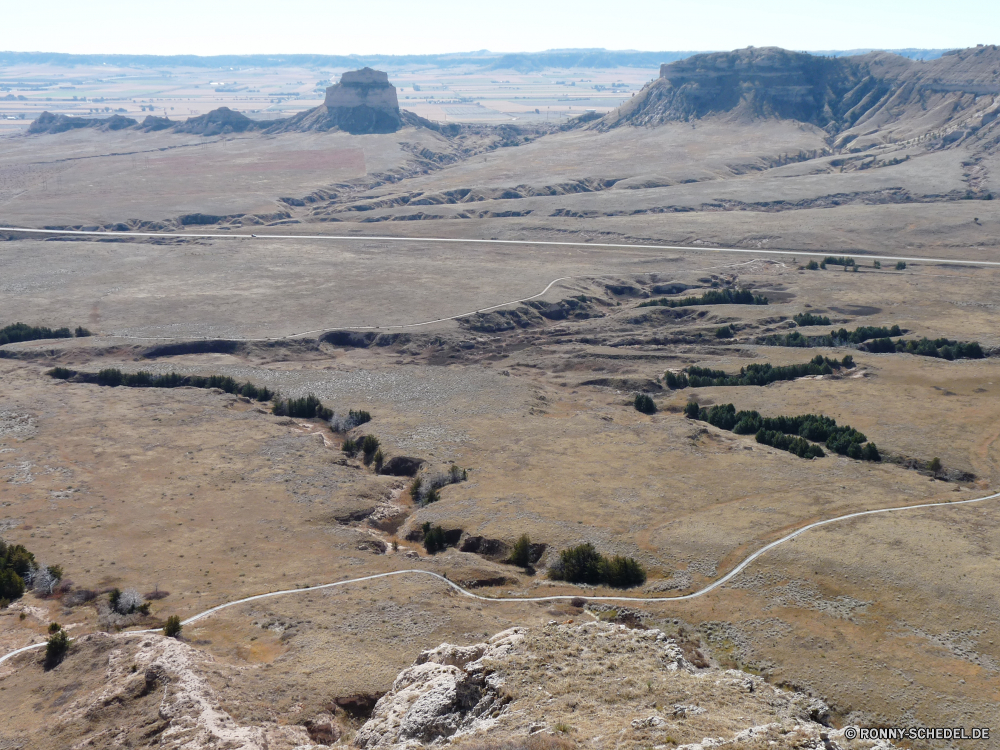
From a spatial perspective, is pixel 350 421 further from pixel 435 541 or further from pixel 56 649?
pixel 56 649

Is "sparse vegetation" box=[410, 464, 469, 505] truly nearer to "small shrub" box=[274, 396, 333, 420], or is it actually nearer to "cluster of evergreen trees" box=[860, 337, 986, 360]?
"small shrub" box=[274, 396, 333, 420]

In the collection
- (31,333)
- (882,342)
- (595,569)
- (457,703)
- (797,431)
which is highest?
(882,342)

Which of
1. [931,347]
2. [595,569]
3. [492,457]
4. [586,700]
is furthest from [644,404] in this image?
[586,700]

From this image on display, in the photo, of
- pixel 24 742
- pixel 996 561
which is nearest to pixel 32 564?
pixel 24 742

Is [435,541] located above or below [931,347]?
below

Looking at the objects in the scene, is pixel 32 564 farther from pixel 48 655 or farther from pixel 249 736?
pixel 249 736

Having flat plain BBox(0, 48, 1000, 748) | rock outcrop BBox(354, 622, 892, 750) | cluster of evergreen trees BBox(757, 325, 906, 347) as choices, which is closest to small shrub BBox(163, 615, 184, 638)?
flat plain BBox(0, 48, 1000, 748)

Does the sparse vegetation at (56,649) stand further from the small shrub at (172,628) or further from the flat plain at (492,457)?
the small shrub at (172,628)
